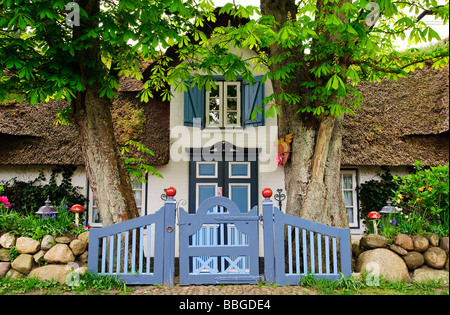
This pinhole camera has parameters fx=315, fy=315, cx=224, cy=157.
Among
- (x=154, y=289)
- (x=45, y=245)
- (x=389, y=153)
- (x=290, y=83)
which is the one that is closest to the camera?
(x=154, y=289)

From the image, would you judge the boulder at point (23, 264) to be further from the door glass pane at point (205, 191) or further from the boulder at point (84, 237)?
the door glass pane at point (205, 191)

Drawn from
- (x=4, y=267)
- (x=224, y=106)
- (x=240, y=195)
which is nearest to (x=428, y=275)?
(x=240, y=195)

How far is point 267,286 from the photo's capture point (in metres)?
3.79

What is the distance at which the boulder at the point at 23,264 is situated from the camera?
13.5 ft

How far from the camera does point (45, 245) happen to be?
420 centimetres

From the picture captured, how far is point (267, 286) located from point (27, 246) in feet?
10.5

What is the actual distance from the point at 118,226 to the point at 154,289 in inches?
35.2

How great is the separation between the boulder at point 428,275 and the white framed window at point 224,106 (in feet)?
15.2

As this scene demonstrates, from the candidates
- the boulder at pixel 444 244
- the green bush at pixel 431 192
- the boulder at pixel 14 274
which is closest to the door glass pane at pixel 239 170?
the green bush at pixel 431 192

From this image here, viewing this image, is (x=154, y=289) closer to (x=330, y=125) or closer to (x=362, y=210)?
(x=330, y=125)

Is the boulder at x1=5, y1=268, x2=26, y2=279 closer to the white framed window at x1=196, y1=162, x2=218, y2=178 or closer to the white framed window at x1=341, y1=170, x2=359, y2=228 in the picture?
the white framed window at x1=196, y1=162, x2=218, y2=178

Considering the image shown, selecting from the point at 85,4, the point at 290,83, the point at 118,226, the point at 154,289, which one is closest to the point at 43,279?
the point at 118,226

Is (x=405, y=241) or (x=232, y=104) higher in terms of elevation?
(x=232, y=104)

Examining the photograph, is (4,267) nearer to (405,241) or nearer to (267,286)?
(267,286)
